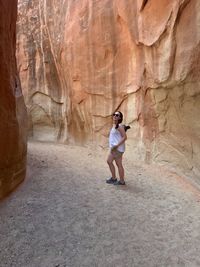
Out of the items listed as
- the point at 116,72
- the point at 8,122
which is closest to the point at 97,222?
the point at 8,122

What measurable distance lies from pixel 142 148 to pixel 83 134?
122 inches

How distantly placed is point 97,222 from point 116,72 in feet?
17.7

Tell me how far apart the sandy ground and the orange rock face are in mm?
264

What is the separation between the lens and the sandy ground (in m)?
3.81

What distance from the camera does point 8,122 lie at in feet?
16.6

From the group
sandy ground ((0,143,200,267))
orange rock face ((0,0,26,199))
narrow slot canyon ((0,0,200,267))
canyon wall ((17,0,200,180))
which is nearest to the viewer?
sandy ground ((0,143,200,267))

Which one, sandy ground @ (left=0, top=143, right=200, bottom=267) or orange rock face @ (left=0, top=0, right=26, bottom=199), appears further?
orange rock face @ (left=0, top=0, right=26, bottom=199)

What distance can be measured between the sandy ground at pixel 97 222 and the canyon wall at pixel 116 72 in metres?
1.20

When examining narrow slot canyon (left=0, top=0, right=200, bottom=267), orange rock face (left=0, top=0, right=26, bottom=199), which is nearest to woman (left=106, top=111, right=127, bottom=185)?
narrow slot canyon (left=0, top=0, right=200, bottom=267)

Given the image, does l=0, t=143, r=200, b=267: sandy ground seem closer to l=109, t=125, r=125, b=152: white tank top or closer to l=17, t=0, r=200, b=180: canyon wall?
l=109, t=125, r=125, b=152: white tank top

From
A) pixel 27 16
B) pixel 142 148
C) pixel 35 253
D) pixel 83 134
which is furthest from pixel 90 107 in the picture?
pixel 35 253

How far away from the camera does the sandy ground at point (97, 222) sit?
12.5 feet

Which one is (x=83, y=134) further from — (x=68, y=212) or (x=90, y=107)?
(x=68, y=212)

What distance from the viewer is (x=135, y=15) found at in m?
7.94
